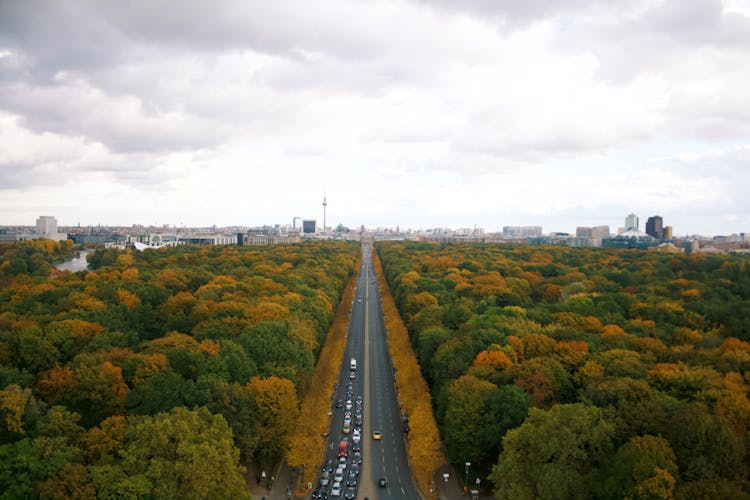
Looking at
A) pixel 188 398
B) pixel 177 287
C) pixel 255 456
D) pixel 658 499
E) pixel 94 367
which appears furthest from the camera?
pixel 177 287

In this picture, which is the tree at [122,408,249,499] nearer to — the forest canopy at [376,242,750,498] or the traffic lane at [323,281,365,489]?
the traffic lane at [323,281,365,489]

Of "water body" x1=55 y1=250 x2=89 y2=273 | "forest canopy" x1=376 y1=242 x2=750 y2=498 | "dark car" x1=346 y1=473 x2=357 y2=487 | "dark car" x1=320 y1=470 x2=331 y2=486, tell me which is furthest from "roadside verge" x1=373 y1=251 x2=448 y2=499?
"water body" x1=55 y1=250 x2=89 y2=273

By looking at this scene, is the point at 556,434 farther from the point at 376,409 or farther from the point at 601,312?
the point at 601,312

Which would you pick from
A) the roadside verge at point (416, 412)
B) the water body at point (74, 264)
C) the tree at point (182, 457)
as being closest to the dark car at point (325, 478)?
the roadside verge at point (416, 412)

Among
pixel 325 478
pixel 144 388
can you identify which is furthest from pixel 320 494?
pixel 144 388

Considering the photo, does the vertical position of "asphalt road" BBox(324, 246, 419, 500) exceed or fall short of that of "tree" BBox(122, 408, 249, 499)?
it falls short

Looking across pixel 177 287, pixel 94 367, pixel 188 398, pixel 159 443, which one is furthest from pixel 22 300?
pixel 159 443

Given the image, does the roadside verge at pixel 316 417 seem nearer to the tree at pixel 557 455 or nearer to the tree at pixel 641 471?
the tree at pixel 557 455
